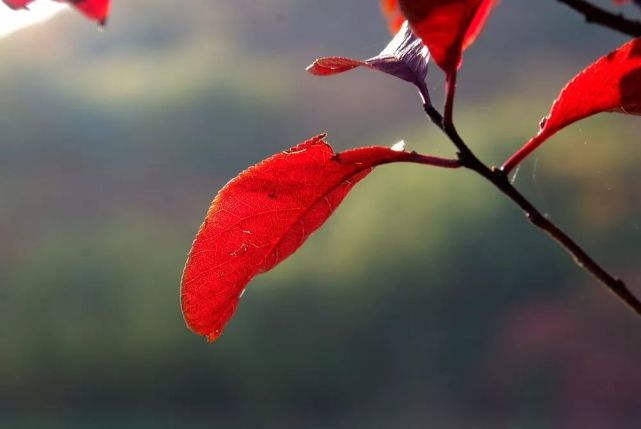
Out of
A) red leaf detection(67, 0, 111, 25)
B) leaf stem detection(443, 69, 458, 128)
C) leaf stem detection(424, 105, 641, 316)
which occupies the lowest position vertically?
leaf stem detection(424, 105, 641, 316)

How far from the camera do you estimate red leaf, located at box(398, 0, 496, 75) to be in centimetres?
34

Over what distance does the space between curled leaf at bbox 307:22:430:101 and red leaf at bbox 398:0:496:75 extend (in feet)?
0.10

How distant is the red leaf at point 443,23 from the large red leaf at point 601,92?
2.5 inches

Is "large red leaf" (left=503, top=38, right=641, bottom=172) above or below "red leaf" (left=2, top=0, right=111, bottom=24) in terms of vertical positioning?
below

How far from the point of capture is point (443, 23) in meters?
0.35

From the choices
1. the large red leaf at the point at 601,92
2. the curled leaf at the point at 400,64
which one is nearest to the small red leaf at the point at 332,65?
the curled leaf at the point at 400,64

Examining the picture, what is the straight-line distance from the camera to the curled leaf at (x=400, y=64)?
1.32ft

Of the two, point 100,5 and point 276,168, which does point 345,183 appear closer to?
point 276,168

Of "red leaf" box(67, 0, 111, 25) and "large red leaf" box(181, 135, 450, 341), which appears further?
"large red leaf" box(181, 135, 450, 341)

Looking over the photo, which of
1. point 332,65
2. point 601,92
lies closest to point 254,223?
point 332,65

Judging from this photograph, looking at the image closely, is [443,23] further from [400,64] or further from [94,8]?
[94,8]

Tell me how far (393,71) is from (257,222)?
120 mm

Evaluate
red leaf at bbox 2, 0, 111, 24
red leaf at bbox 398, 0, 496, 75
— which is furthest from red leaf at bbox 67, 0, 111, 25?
red leaf at bbox 398, 0, 496, 75

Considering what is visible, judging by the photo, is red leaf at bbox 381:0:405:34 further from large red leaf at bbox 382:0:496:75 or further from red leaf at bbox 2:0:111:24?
red leaf at bbox 2:0:111:24
